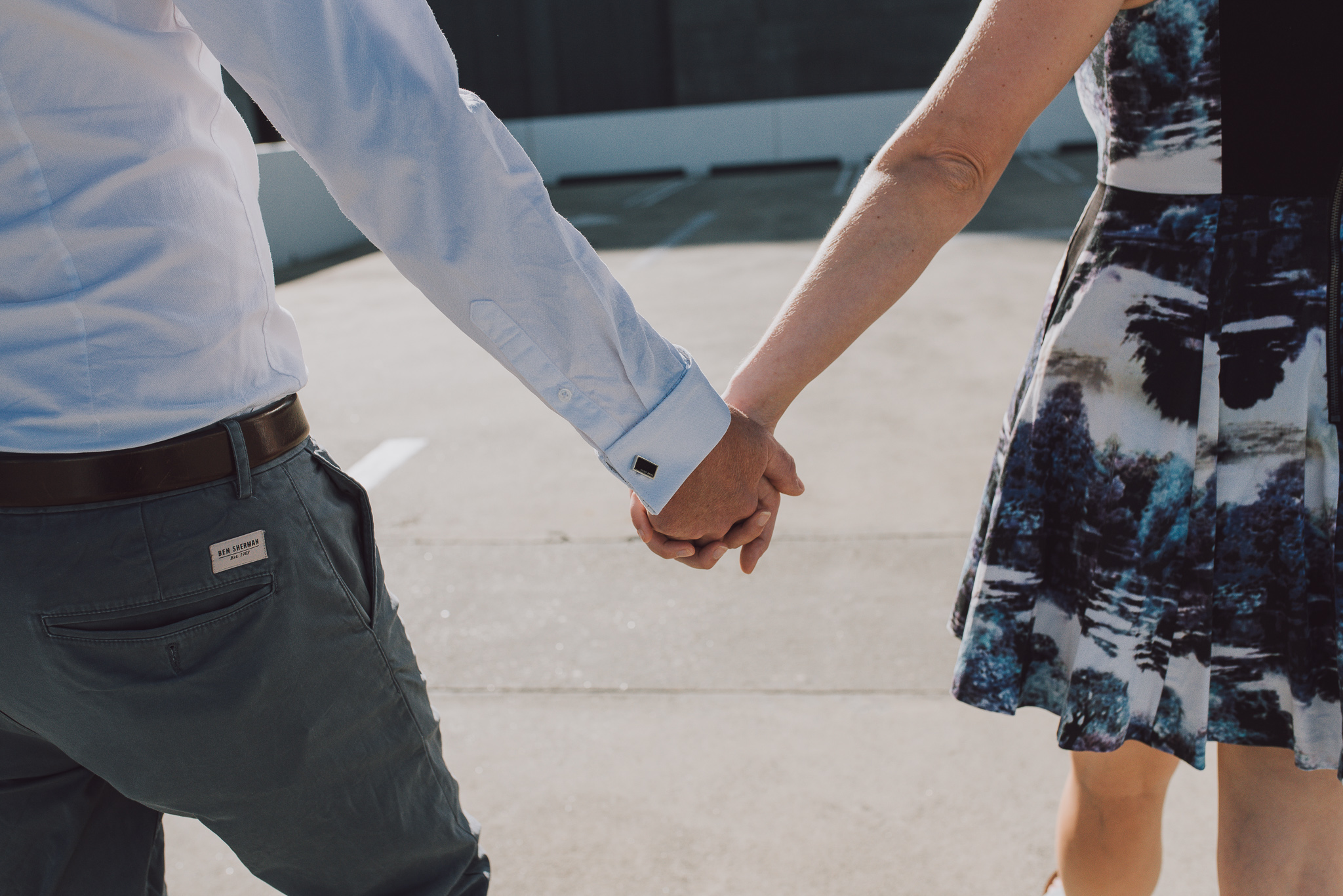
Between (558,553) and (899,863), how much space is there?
1.78 m

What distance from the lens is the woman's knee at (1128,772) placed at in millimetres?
1491

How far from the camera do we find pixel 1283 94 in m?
1.18

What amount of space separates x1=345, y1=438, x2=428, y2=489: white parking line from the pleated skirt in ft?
11.0

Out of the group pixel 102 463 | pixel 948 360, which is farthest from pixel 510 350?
pixel 948 360

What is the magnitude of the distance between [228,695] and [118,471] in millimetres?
248

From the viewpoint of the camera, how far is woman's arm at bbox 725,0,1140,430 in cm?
117

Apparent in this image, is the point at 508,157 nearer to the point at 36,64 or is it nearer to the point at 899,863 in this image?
the point at 36,64

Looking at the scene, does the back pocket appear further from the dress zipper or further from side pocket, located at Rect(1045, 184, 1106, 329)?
the dress zipper

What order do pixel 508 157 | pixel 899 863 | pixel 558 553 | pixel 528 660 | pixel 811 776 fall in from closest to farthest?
pixel 508 157, pixel 899 863, pixel 811 776, pixel 528 660, pixel 558 553

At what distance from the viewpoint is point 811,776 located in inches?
91.1

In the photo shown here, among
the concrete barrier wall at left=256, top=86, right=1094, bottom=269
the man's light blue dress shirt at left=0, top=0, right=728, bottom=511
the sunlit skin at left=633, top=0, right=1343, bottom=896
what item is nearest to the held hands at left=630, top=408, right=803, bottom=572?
the sunlit skin at left=633, top=0, right=1343, bottom=896

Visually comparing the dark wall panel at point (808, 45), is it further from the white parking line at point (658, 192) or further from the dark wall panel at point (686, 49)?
the white parking line at point (658, 192)

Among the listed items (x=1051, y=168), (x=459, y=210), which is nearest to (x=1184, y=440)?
(x=459, y=210)

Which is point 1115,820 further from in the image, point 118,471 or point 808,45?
point 808,45
